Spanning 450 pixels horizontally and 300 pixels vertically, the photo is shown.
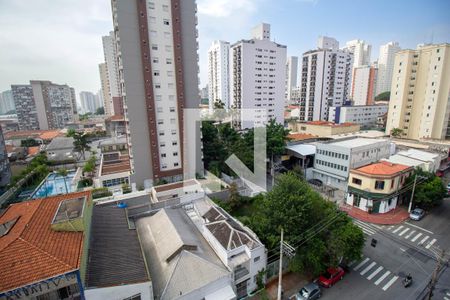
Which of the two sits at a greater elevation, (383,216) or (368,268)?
(383,216)

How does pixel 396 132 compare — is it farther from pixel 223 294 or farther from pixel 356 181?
pixel 223 294

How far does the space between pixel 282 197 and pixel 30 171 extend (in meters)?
42.6

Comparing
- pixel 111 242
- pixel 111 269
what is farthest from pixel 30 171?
pixel 111 269

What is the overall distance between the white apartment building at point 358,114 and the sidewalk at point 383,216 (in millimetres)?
45772

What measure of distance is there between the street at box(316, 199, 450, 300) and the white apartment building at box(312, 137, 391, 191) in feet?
29.1

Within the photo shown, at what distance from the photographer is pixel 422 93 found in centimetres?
4525

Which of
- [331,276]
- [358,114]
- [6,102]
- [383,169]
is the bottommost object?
[331,276]

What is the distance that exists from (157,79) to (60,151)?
3654 cm

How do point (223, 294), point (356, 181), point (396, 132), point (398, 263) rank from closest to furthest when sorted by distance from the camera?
point (223, 294), point (398, 263), point (356, 181), point (396, 132)

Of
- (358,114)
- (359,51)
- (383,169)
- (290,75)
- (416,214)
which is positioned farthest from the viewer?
(290,75)

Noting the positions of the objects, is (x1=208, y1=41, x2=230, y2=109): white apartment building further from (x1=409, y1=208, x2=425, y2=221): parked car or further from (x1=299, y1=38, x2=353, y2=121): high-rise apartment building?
(x1=409, y1=208, x2=425, y2=221): parked car

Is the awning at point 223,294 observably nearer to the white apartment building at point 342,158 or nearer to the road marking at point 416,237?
the road marking at point 416,237

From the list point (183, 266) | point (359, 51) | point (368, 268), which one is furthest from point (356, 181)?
point (359, 51)

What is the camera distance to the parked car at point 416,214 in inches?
915
